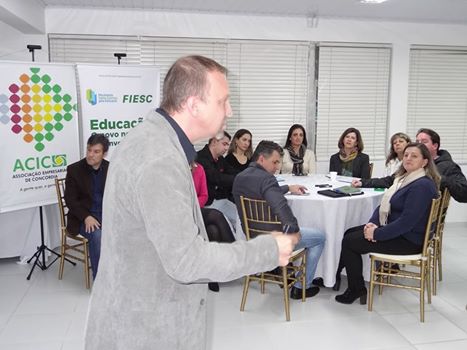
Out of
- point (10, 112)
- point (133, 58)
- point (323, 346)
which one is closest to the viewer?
point (323, 346)

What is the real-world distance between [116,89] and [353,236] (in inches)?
105

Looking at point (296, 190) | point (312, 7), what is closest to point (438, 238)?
point (296, 190)

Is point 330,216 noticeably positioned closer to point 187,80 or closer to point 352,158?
point 352,158

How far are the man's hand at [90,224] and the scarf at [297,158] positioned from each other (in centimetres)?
216

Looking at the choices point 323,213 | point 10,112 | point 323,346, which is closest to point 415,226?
point 323,213

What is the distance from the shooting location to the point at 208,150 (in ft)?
15.2

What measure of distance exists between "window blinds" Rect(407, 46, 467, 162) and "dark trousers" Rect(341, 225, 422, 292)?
2.88 meters

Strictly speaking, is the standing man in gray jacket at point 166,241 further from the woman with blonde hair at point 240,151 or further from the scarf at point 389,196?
the woman with blonde hair at point 240,151

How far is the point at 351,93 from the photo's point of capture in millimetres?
5738

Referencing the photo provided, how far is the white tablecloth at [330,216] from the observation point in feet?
12.0

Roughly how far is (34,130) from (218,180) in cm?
170

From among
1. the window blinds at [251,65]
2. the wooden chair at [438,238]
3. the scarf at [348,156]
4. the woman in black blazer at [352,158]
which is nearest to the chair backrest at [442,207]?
the wooden chair at [438,238]

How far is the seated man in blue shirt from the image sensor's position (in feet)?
10.4

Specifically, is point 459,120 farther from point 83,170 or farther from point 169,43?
point 83,170
